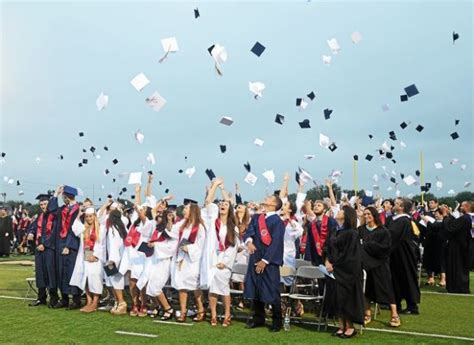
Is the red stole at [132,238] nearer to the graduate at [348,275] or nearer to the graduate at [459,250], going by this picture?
the graduate at [348,275]

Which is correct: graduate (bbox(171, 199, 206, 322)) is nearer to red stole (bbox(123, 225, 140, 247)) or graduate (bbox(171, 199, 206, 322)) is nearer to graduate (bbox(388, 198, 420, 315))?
red stole (bbox(123, 225, 140, 247))

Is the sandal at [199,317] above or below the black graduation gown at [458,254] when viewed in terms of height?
below

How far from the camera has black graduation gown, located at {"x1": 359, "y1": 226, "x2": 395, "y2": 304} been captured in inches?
338

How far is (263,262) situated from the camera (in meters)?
8.23

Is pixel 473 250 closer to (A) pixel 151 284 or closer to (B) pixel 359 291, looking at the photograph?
(B) pixel 359 291

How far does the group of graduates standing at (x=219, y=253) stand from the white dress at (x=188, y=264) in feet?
0.06

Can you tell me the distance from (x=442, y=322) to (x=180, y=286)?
4421mm

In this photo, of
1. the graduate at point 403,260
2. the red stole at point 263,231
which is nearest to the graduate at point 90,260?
the red stole at point 263,231

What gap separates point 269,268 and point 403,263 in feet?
10.3

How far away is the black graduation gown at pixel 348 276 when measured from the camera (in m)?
7.60

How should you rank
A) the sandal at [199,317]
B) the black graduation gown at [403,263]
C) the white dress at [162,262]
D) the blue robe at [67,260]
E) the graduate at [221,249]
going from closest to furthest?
the graduate at [221,249] → the sandal at [199,317] → the white dress at [162,262] → the black graduation gown at [403,263] → the blue robe at [67,260]

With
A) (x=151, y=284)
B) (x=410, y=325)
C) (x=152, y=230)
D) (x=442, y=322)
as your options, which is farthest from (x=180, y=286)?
(x=442, y=322)

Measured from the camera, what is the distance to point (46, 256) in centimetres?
1055

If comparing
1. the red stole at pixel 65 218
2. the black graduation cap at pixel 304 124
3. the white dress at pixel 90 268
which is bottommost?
the white dress at pixel 90 268
